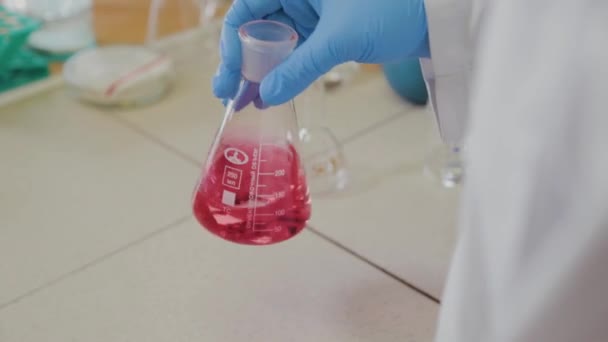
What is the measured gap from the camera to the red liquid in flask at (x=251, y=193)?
0.70 meters

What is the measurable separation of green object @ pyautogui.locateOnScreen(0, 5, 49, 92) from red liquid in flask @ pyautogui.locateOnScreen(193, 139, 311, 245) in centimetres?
66

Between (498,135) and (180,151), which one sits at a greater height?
(498,135)

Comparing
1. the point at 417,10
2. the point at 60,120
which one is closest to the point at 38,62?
the point at 60,120

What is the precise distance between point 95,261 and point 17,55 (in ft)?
2.02

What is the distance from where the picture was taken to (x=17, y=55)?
1272mm

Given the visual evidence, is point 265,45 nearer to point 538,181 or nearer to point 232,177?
point 232,177

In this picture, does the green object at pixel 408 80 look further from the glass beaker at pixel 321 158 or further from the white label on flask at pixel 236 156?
the white label on flask at pixel 236 156

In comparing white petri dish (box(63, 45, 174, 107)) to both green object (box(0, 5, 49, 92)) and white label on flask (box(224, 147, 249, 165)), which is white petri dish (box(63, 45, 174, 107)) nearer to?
green object (box(0, 5, 49, 92))

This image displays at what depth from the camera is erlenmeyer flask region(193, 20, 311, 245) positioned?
0.70m

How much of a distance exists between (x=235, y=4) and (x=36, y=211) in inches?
16.7

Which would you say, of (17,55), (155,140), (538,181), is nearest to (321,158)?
(155,140)

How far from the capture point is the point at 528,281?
472 mm

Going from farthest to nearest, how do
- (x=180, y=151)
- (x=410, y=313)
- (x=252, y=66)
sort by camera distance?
(x=180, y=151), (x=410, y=313), (x=252, y=66)

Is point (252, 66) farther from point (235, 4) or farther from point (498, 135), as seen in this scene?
point (498, 135)
